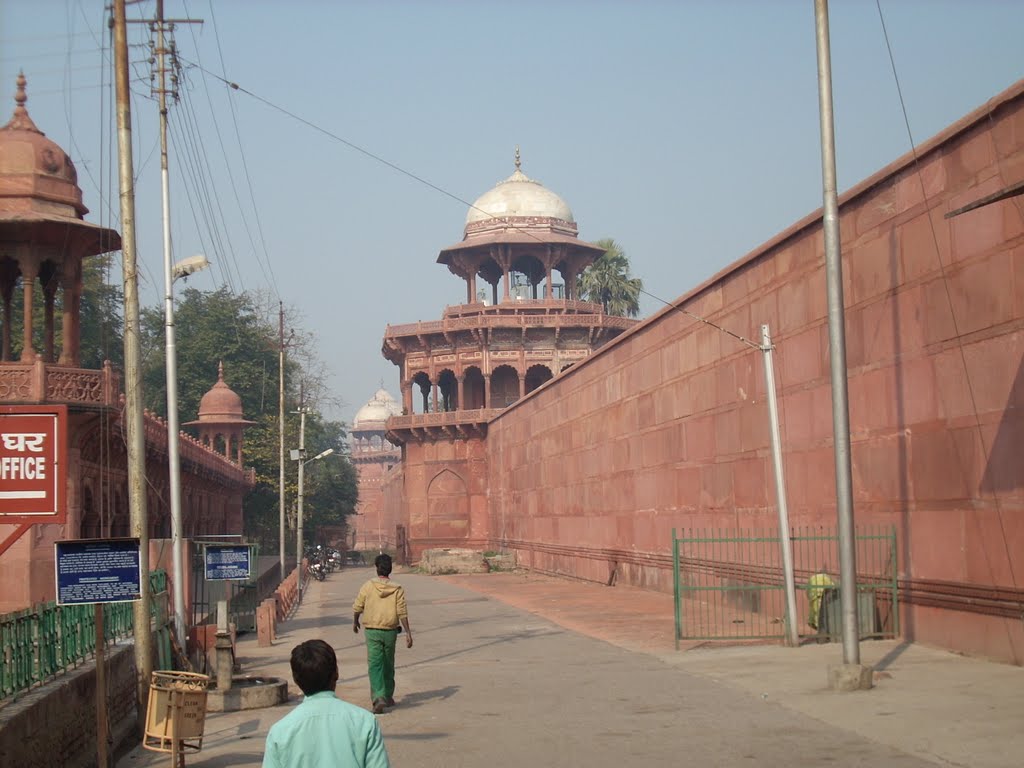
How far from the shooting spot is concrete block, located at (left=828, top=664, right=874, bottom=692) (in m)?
11.5

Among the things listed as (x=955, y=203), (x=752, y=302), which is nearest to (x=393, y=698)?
(x=955, y=203)

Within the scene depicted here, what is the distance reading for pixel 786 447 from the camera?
20.0 m

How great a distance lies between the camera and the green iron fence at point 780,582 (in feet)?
50.8

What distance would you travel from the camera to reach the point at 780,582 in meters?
19.2

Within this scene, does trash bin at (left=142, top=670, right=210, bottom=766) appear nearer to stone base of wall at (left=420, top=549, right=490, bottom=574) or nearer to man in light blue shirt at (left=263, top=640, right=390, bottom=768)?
man in light blue shirt at (left=263, top=640, right=390, bottom=768)

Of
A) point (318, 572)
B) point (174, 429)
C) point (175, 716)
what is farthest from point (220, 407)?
point (175, 716)

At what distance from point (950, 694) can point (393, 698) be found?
5.34 m

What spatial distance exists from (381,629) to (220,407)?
41.9 m

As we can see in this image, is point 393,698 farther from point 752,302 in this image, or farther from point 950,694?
point 752,302

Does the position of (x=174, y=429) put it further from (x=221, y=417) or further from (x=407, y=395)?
(x=407, y=395)

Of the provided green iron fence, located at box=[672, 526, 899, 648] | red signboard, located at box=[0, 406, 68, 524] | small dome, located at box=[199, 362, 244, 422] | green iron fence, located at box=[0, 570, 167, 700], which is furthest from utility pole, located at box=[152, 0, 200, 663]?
small dome, located at box=[199, 362, 244, 422]

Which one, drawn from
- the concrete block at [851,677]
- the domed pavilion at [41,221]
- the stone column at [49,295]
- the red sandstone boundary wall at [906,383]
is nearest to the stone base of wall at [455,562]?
the red sandstone boundary wall at [906,383]

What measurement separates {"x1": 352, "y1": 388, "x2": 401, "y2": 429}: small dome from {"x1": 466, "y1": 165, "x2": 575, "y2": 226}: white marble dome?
8209 centimetres

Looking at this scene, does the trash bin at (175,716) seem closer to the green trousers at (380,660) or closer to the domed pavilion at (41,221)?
the green trousers at (380,660)
